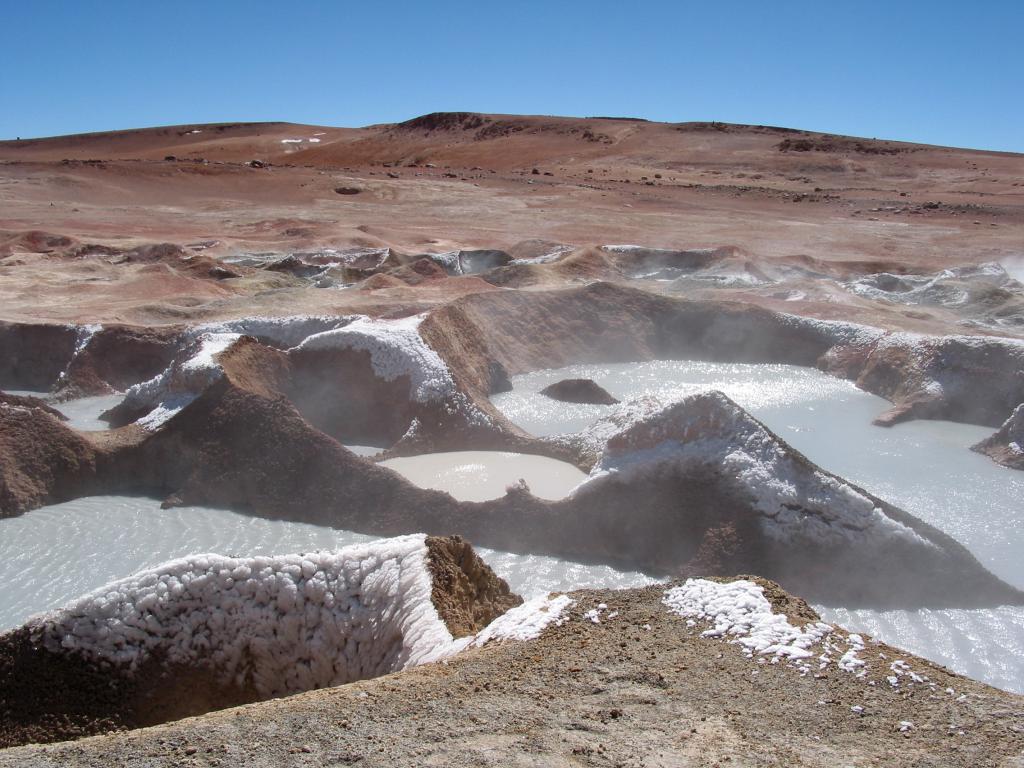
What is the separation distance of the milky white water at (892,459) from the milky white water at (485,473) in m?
1.08

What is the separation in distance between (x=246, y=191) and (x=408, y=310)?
24.4 meters

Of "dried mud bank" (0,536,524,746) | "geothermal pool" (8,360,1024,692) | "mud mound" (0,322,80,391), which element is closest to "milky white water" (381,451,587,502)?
"geothermal pool" (8,360,1024,692)

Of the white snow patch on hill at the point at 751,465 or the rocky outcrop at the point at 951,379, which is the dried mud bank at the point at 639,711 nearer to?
the white snow patch on hill at the point at 751,465

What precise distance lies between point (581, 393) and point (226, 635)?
769 cm

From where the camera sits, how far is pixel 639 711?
2.79 metres

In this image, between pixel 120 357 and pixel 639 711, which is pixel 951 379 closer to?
pixel 639 711

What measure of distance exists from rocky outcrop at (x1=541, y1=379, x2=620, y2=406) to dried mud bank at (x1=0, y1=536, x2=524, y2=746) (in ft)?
23.2

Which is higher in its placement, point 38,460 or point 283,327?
point 283,327

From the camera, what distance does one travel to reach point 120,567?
6.40 meters

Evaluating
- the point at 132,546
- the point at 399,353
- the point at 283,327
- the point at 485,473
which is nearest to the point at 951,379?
the point at 485,473

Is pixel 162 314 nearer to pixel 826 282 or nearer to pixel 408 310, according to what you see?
pixel 408 310

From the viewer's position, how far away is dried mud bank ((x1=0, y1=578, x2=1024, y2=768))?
8.13ft

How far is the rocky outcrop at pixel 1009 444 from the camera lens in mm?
8914

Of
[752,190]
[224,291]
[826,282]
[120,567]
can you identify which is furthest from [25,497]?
[752,190]
